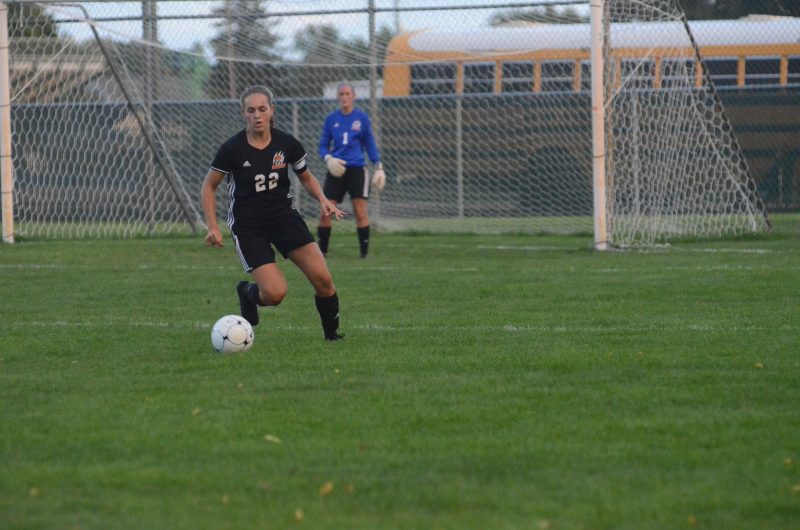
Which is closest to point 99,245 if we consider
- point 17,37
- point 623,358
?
point 17,37

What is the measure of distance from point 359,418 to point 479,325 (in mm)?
3170

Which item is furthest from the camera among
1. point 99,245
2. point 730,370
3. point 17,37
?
point 17,37

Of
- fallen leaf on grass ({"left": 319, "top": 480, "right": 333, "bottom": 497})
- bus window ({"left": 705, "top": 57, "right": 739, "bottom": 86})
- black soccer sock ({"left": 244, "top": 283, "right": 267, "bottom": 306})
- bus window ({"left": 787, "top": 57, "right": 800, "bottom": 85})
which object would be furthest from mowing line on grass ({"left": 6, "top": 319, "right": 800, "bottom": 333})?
bus window ({"left": 705, "top": 57, "right": 739, "bottom": 86})

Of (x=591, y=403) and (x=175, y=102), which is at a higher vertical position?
(x=175, y=102)

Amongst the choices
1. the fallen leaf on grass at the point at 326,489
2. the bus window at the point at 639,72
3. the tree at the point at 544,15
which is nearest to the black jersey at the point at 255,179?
the fallen leaf on grass at the point at 326,489

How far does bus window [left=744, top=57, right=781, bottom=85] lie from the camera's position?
838 inches

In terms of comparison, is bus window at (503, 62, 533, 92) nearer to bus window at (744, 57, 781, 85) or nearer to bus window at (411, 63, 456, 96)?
bus window at (411, 63, 456, 96)

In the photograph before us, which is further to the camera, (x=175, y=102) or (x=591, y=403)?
(x=175, y=102)

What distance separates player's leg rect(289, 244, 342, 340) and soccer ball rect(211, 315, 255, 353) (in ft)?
1.86

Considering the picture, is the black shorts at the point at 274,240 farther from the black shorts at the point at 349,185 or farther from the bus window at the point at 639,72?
the bus window at the point at 639,72

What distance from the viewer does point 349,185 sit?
14992mm

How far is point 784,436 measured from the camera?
5316mm

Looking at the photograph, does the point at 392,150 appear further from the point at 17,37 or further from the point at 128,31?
the point at 17,37

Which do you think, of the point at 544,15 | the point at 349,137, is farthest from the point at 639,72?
the point at 349,137
